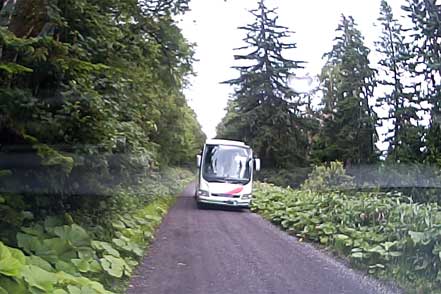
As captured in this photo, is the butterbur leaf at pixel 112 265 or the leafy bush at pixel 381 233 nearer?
the butterbur leaf at pixel 112 265

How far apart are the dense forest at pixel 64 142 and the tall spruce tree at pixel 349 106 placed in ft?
61.1

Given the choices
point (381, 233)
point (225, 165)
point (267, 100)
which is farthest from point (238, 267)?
point (267, 100)

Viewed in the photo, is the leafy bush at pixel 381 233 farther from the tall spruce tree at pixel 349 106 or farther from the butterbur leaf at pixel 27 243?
the tall spruce tree at pixel 349 106

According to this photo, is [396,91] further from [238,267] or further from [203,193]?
[238,267]

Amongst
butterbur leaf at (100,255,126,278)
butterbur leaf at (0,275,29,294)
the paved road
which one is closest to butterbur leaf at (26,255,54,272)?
butterbur leaf at (0,275,29,294)

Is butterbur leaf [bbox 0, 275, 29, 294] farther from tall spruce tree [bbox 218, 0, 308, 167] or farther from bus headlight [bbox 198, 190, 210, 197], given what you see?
tall spruce tree [bbox 218, 0, 308, 167]

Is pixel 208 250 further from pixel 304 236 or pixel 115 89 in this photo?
pixel 115 89

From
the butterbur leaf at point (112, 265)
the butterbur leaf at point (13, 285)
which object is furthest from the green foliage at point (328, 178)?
the butterbur leaf at point (13, 285)

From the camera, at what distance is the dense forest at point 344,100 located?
2202 cm

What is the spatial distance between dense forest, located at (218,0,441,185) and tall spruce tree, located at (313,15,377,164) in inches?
2.0

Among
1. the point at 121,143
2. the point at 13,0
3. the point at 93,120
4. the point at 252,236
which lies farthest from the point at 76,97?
the point at 252,236

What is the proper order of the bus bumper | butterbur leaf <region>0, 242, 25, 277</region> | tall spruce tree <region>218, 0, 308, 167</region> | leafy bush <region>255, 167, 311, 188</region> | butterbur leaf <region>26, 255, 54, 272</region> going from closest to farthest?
butterbur leaf <region>0, 242, 25, 277</region> → butterbur leaf <region>26, 255, 54, 272</region> → the bus bumper → leafy bush <region>255, 167, 311, 188</region> → tall spruce tree <region>218, 0, 308, 167</region>

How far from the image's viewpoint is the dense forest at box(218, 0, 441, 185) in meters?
22.0

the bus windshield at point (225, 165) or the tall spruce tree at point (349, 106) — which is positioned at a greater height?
the tall spruce tree at point (349, 106)
